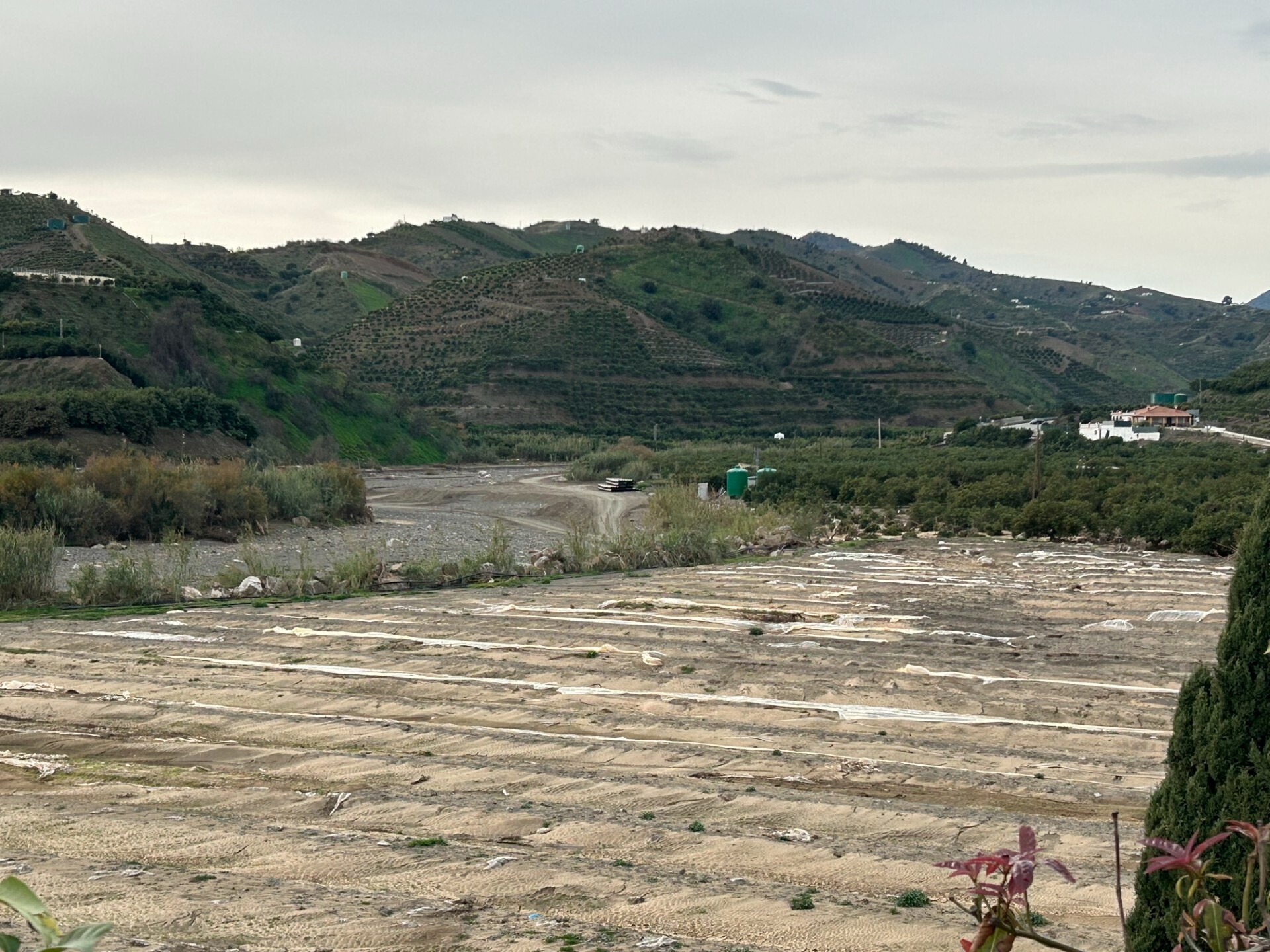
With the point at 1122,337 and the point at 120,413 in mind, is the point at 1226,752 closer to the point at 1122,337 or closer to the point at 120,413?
the point at 120,413

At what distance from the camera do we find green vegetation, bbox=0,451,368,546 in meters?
28.2

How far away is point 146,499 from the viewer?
30.3 metres

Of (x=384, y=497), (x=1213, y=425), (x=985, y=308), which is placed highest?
(x=985, y=308)

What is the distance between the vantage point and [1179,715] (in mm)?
4785

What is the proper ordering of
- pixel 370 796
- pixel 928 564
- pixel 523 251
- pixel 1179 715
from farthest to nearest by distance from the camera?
pixel 523 251, pixel 928 564, pixel 370 796, pixel 1179 715

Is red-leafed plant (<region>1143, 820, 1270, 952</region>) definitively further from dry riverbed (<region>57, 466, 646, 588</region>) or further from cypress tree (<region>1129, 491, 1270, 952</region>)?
dry riverbed (<region>57, 466, 646, 588</region>)

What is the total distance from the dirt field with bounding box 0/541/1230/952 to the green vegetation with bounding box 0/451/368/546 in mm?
11319

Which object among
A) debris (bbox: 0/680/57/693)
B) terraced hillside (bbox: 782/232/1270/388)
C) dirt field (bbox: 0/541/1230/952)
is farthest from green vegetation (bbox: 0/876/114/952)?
terraced hillside (bbox: 782/232/1270/388)

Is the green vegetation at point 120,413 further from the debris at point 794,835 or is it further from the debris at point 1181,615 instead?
the debris at point 794,835

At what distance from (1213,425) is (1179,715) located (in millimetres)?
63047

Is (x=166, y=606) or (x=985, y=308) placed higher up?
(x=985, y=308)

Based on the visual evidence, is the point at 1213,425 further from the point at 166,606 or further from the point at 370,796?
the point at 370,796

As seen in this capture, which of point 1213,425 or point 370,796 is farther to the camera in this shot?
point 1213,425

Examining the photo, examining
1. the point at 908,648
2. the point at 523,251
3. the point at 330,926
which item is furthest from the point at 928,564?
the point at 523,251
